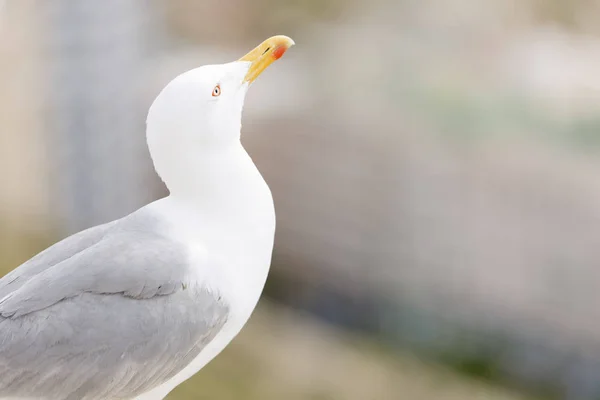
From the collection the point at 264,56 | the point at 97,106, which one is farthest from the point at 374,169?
the point at 264,56

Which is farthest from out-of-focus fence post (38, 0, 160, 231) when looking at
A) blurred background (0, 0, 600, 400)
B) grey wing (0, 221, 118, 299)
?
grey wing (0, 221, 118, 299)

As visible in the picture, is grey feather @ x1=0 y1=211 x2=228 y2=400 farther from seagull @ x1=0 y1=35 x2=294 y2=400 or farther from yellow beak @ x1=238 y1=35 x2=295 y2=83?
yellow beak @ x1=238 y1=35 x2=295 y2=83

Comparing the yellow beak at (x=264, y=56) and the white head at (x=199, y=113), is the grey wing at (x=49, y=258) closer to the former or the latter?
the white head at (x=199, y=113)

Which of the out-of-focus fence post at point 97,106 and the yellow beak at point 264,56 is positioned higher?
the yellow beak at point 264,56

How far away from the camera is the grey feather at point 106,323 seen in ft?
2.13

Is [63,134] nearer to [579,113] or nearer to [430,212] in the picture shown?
[430,212]

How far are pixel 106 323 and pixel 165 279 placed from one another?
62 mm

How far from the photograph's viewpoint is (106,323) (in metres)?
0.66

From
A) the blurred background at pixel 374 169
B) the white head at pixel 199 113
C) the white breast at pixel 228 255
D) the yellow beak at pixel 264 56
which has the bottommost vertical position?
the blurred background at pixel 374 169

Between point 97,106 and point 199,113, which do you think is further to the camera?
point 97,106

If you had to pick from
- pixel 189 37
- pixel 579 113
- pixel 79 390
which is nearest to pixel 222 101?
pixel 79 390

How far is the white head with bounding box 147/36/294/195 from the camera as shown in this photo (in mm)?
663

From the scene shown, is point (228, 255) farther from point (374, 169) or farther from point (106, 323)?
point (374, 169)

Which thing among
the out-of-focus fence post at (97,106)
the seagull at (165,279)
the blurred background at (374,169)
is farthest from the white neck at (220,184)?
the out-of-focus fence post at (97,106)
